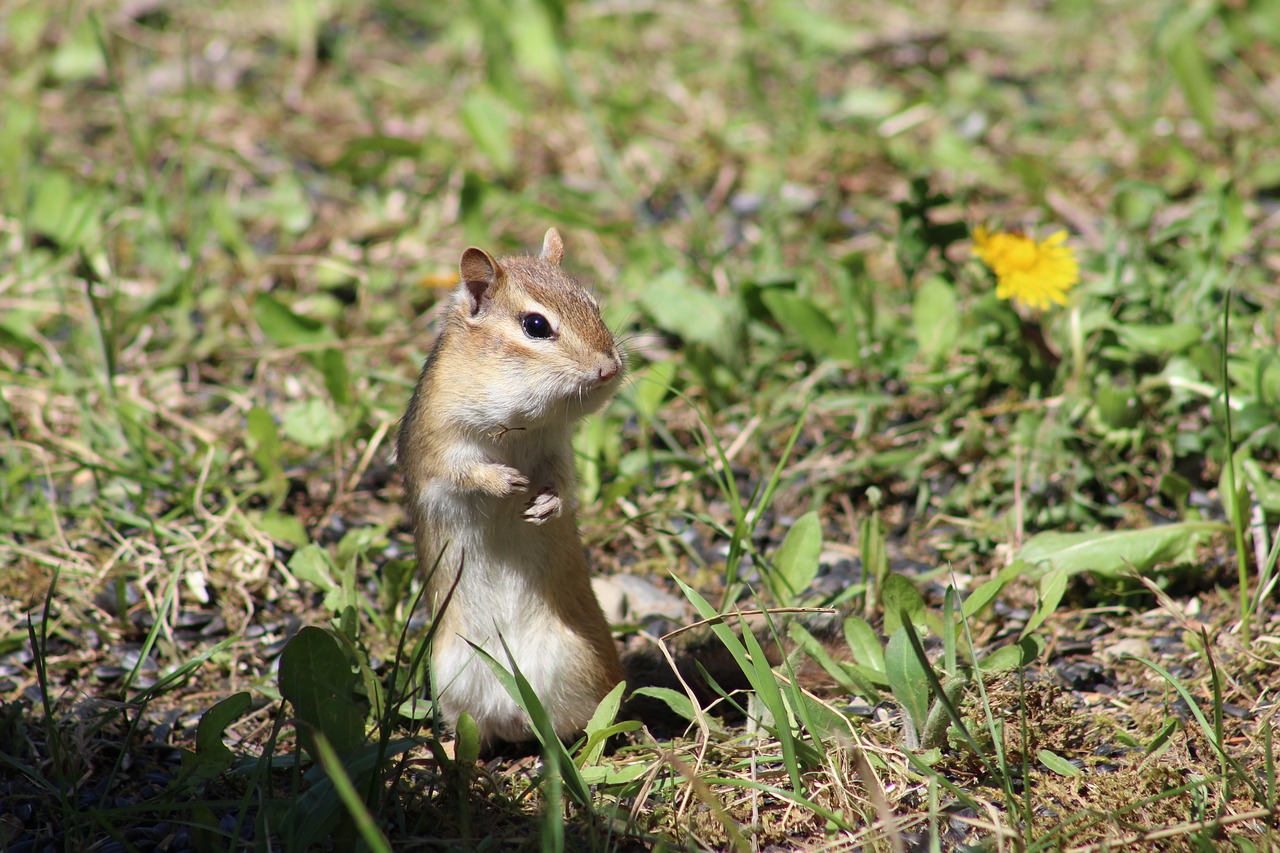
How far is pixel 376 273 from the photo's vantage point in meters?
4.63

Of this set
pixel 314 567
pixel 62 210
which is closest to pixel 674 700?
pixel 314 567

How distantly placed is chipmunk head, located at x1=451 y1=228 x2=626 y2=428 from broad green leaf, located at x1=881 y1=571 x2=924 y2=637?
80 cm

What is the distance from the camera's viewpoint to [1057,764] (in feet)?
8.14

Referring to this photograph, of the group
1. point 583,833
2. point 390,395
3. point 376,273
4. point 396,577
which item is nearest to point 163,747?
point 396,577

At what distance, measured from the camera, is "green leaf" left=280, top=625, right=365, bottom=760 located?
7.84 feet

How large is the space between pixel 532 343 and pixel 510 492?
0.34m

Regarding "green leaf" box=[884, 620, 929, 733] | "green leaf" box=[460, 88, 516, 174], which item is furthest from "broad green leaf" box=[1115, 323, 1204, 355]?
"green leaf" box=[460, 88, 516, 174]

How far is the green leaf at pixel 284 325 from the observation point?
4.09 meters

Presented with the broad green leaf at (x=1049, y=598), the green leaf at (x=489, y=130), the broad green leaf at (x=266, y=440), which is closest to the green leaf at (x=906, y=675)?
Result: the broad green leaf at (x=1049, y=598)

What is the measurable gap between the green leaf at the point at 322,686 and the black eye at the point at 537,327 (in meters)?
0.80

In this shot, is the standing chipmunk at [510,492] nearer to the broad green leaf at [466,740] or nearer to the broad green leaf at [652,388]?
the broad green leaf at [466,740]

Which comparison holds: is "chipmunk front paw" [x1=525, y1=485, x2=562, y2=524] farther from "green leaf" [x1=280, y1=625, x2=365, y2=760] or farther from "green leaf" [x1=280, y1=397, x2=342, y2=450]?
"green leaf" [x1=280, y1=397, x2=342, y2=450]

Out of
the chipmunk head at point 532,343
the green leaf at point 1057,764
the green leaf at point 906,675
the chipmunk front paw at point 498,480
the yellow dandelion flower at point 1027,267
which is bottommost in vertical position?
the green leaf at point 1057,764

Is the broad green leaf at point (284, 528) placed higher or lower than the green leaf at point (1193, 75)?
lower
